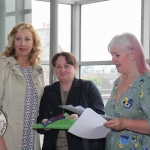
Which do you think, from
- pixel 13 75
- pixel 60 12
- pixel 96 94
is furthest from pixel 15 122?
pixel 60 12

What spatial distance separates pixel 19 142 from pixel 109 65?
6.99 ft

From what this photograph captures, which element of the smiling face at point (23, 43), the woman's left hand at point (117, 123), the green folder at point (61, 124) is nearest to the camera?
the woman's left hand at point (117, 123)

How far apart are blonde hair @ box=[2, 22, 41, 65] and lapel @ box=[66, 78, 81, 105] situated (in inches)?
16.3

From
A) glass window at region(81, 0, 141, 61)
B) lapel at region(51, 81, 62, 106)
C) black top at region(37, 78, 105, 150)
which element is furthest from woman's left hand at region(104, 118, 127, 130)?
glass window at region(81, 0, 141, 61)

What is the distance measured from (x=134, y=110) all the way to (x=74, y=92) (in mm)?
729

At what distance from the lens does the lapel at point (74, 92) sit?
94.9 inches

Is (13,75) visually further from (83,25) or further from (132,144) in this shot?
(83,25)

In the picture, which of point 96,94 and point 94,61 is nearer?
point 96,94

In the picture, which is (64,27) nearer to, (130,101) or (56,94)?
(56,94)

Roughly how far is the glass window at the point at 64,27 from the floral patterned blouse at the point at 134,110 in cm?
271

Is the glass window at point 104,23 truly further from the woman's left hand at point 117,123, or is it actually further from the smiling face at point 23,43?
the woman's left hand at point 117,123

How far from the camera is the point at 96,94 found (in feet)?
7.99

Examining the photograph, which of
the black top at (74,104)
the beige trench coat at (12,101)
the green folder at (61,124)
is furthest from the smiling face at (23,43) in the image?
the green folder at (61,124)

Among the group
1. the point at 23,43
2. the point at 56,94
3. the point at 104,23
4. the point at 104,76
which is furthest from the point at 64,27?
the point at 56,94
